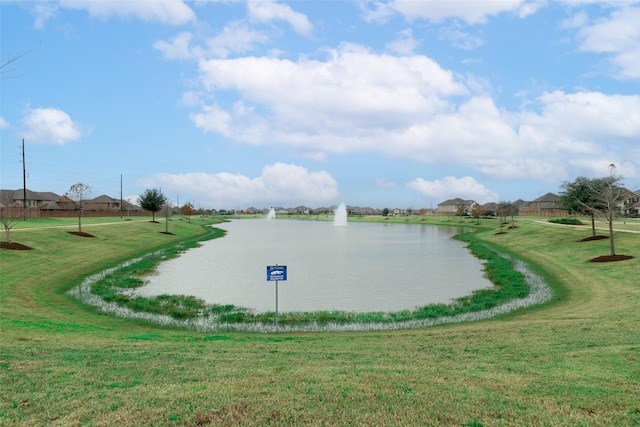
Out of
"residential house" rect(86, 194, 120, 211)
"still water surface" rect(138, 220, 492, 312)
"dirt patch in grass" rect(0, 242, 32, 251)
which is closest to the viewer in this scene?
"still water surface" rect(138, 220, 492, 312)

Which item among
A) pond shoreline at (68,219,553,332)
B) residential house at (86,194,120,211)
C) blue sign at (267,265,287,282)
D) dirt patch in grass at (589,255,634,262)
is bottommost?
pond shoreline at (68,219,553,332)

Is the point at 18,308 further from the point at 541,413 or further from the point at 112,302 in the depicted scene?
the point at 541,413

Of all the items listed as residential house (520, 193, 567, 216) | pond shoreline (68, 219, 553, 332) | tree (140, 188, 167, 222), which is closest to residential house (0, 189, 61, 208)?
tree (140, 188, 167, 222)

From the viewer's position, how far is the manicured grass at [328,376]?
19.9 feet

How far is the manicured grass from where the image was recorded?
19.9 ft

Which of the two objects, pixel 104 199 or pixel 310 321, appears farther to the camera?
pixel 104 199

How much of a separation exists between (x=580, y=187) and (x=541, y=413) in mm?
45369

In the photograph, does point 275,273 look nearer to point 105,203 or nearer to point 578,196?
point 578,196

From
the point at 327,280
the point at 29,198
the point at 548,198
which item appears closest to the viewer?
the point at 327,280

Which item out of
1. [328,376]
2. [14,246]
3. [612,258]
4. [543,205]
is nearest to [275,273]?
[328,376]

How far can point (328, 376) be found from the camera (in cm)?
779

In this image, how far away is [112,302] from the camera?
21203 millimetres

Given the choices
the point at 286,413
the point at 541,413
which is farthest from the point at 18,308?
the point at 541,413

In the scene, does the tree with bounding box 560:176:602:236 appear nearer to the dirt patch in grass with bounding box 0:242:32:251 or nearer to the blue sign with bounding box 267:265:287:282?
the blue sign with bounding box 267:265:287:282
